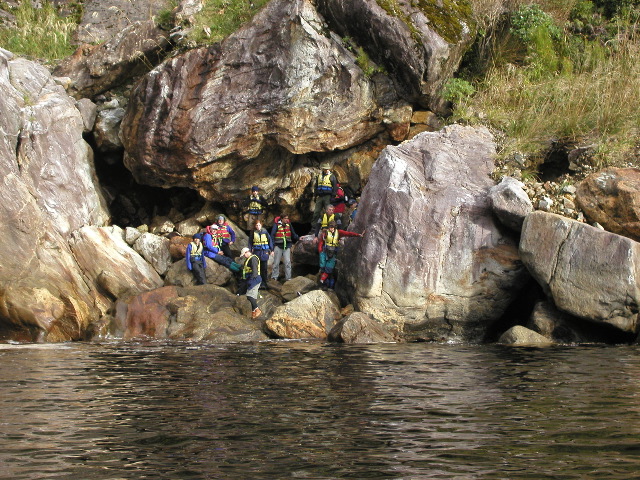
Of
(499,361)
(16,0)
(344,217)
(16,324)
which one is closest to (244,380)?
(499,361)

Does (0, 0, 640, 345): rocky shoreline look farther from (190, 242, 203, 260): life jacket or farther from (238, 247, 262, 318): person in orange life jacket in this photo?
(190, 242, 203, 260): life jacket

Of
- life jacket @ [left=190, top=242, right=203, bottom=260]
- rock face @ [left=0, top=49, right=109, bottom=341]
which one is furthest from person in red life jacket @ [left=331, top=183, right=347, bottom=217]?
rock face @ [left=0, top=49, right=109, bottom=341]

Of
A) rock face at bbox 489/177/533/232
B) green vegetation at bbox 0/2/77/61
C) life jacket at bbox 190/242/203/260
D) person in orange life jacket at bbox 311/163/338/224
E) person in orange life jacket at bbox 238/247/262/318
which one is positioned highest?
green vegetation at bbox 0/2/77/61

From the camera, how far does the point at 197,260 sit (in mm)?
17516

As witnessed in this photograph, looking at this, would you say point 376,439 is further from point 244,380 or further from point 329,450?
point 244,380

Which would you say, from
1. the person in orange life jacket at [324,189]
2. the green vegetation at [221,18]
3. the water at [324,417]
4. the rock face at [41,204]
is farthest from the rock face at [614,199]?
the rock face at [41,204]

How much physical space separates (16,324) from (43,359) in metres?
3.90

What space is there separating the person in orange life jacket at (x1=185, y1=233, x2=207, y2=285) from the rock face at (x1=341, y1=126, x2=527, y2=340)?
4.19 m

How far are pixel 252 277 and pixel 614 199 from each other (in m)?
7.89

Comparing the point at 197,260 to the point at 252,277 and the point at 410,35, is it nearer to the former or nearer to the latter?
the point at 252,277

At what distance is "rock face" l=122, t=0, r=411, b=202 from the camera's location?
18.3 meters

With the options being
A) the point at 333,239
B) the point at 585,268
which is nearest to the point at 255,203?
the point at 333,239

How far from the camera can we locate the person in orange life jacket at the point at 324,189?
19.2 metres

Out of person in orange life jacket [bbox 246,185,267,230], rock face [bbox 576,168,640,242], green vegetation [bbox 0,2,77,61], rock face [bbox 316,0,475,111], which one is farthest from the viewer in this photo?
green vegetation [bbox 0,2,77,61]
